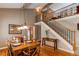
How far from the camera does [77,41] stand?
2.32 meters

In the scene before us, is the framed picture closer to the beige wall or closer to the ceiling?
the beige wall

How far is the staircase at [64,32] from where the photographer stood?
2363 millimetres

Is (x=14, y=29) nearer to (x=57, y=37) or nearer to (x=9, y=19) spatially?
(x=9, y=19)

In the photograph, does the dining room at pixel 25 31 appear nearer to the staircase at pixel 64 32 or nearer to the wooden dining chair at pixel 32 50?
the wooden dining chair at pixel 32 50

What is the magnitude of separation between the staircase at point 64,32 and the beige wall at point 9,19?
0.38 m

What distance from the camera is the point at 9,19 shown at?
7.56ft

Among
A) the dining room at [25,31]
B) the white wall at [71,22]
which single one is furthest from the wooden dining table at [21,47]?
the white wall at [71,22]

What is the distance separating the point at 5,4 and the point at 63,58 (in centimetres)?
139

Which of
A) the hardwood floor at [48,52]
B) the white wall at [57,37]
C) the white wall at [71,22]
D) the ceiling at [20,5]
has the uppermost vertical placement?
the ceiling at [20,5]

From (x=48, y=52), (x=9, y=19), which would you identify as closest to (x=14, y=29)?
(x=9, y=19)

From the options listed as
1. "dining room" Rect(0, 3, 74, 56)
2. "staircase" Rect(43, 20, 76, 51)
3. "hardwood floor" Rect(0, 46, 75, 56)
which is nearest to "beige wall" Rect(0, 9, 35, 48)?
"dining room" Rect(0, 3, 74, 56)

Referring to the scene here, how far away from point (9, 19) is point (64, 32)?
1114 millimetres

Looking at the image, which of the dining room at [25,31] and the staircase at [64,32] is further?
the staircase at [64,32]

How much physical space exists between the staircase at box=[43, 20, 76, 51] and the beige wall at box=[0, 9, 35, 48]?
15.0 inches
